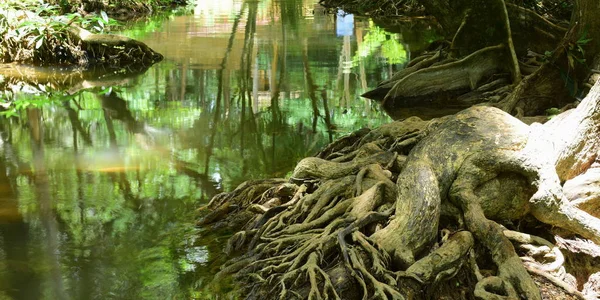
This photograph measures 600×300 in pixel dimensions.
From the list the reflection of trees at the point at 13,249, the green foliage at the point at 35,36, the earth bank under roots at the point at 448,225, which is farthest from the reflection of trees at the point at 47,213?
the green foliage at the point at 35,36

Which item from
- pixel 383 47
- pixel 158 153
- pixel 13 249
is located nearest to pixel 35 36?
pixel 158 153

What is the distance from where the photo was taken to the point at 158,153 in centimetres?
775

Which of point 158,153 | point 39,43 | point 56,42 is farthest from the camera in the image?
point 56,42

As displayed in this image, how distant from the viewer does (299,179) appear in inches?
225

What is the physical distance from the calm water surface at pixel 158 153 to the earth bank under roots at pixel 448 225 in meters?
0.66

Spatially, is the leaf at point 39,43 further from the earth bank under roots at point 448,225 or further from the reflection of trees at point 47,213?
the earth bank under roots at point 448,225

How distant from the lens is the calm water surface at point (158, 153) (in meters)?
4.88

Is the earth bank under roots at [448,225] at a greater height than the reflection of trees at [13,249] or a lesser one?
greater

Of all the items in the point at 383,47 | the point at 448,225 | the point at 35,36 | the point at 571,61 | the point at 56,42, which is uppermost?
Result: the point at 571,61

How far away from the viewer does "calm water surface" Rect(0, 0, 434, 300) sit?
4879 millimetres

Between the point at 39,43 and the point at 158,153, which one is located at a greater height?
the point at 39,43

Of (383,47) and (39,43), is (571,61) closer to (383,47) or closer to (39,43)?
Answer: (383,47)

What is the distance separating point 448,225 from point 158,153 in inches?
167

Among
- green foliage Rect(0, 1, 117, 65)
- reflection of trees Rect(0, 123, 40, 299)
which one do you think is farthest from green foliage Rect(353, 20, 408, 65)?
reflection of trees Rect(0, 123, 40, 299)
